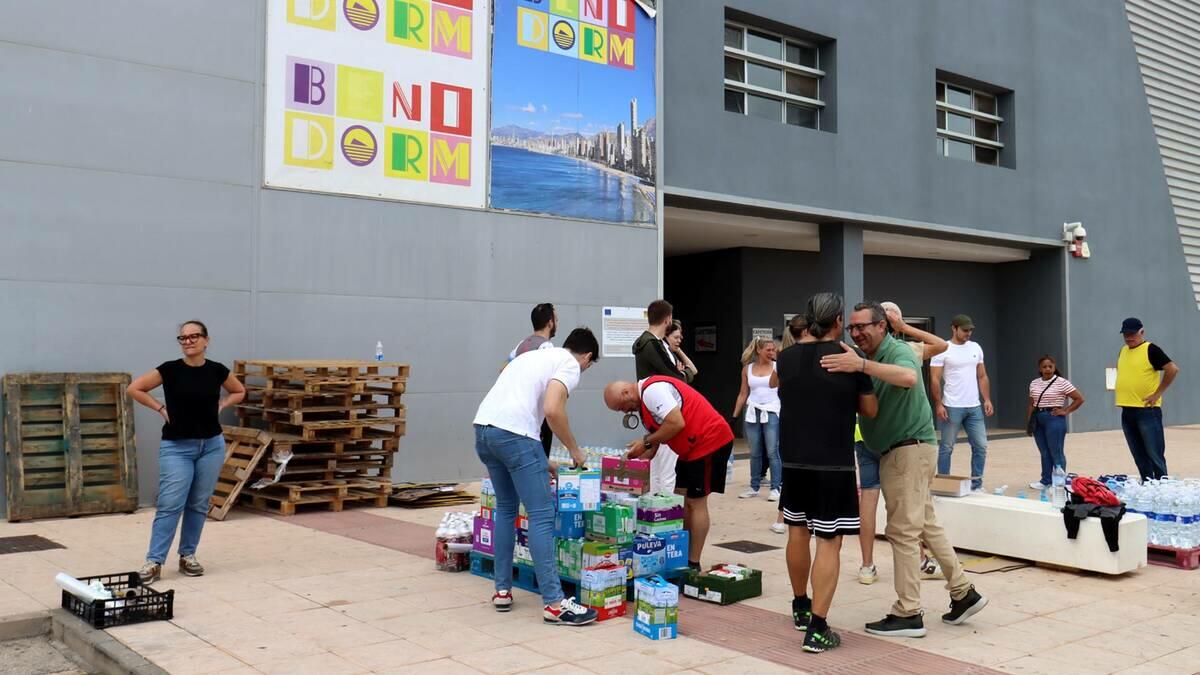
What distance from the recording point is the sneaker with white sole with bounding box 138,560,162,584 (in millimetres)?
6223

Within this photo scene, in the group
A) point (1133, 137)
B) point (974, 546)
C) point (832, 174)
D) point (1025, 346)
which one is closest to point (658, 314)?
point (974, 546)

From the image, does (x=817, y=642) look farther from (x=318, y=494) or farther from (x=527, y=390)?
(x=318, y=494)

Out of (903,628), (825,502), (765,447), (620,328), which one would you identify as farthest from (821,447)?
(620,328)

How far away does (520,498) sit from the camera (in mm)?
5645

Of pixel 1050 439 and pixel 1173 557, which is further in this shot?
pixel 1050 439

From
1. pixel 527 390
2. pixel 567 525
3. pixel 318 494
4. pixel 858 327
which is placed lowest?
pixel 318 494

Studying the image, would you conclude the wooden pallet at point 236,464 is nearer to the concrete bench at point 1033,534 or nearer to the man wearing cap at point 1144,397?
the concrete bench at point 1033,534

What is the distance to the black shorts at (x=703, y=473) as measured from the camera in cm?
630

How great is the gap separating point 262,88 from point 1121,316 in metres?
18.0

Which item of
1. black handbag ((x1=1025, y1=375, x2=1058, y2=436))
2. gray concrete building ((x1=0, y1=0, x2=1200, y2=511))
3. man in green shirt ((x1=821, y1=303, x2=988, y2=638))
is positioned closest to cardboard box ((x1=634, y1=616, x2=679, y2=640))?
man in green shirt ((x1=821, y1=303, x2=988, y2=638))

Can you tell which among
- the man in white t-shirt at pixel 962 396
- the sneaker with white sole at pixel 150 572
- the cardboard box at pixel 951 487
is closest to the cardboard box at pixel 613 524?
the sneaker with white sole at pixel 150 572

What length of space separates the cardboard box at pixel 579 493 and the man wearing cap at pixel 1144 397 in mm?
6092

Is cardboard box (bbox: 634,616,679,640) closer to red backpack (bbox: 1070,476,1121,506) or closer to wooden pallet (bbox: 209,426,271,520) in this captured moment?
red backpack (bbox: 1070,476,1121,506)

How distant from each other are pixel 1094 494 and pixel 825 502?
308 centimetres
